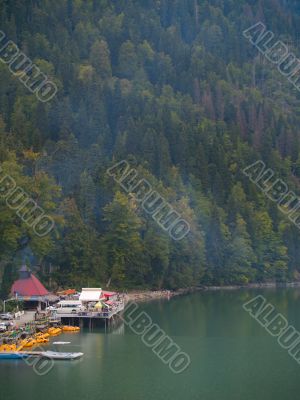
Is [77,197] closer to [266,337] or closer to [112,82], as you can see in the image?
[266,337]

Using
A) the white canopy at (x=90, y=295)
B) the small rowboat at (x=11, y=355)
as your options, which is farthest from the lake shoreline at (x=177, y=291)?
the small rowboat at (x=11, y=355)

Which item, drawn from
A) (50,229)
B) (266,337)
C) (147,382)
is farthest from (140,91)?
(147,382)

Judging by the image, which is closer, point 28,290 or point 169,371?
point 169,371

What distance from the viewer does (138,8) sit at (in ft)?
626

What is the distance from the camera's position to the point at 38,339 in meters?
59.3

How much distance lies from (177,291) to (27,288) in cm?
2599

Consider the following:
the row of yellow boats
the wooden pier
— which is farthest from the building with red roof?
the row of yellow boats

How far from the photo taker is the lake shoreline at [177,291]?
88.5 meters

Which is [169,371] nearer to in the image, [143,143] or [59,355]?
[59,355]

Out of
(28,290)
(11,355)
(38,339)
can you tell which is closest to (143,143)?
(28,290)

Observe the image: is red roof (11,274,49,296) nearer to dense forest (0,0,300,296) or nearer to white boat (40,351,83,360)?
dense forest (0,0,300,296)

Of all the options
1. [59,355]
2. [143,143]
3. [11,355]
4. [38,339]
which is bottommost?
[11,355]

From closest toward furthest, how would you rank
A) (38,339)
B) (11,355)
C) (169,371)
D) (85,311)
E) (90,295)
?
(169,371) < (11,355) < (38,339) < (85,311) < (90,295)

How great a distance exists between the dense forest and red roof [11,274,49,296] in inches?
37.3
